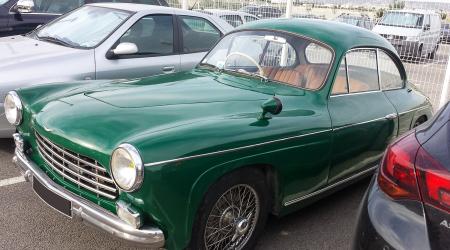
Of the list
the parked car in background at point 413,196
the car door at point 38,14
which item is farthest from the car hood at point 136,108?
the car door at point 38,14

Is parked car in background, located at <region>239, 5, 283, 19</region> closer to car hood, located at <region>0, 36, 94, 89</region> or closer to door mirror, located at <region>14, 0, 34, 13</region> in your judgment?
door mirror, located at <region>14, 0, 34, 13</region>

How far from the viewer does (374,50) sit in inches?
170

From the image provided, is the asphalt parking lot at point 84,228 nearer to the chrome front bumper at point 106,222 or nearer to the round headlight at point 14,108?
the chrome front bumper at point 106,222

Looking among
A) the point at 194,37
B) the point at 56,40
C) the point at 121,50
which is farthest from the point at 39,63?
the point at 194,37

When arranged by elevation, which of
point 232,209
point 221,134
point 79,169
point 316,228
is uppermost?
point 221,134

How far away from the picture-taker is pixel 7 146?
4887 mm

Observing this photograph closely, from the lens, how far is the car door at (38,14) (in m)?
6.84

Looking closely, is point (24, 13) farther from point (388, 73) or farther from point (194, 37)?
point (388, 73)

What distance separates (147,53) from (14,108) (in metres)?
2.29

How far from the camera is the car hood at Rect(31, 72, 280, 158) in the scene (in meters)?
2.67

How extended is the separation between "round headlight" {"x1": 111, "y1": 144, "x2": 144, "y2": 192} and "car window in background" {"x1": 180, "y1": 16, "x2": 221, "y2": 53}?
3574 millimetres

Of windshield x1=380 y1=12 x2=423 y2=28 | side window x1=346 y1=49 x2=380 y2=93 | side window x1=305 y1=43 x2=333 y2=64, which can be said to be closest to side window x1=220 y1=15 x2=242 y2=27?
windshield x1=380 y1=12 x2=423 y2=28

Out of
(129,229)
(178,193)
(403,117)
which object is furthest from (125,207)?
(403,117)

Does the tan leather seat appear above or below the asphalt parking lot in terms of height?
above
